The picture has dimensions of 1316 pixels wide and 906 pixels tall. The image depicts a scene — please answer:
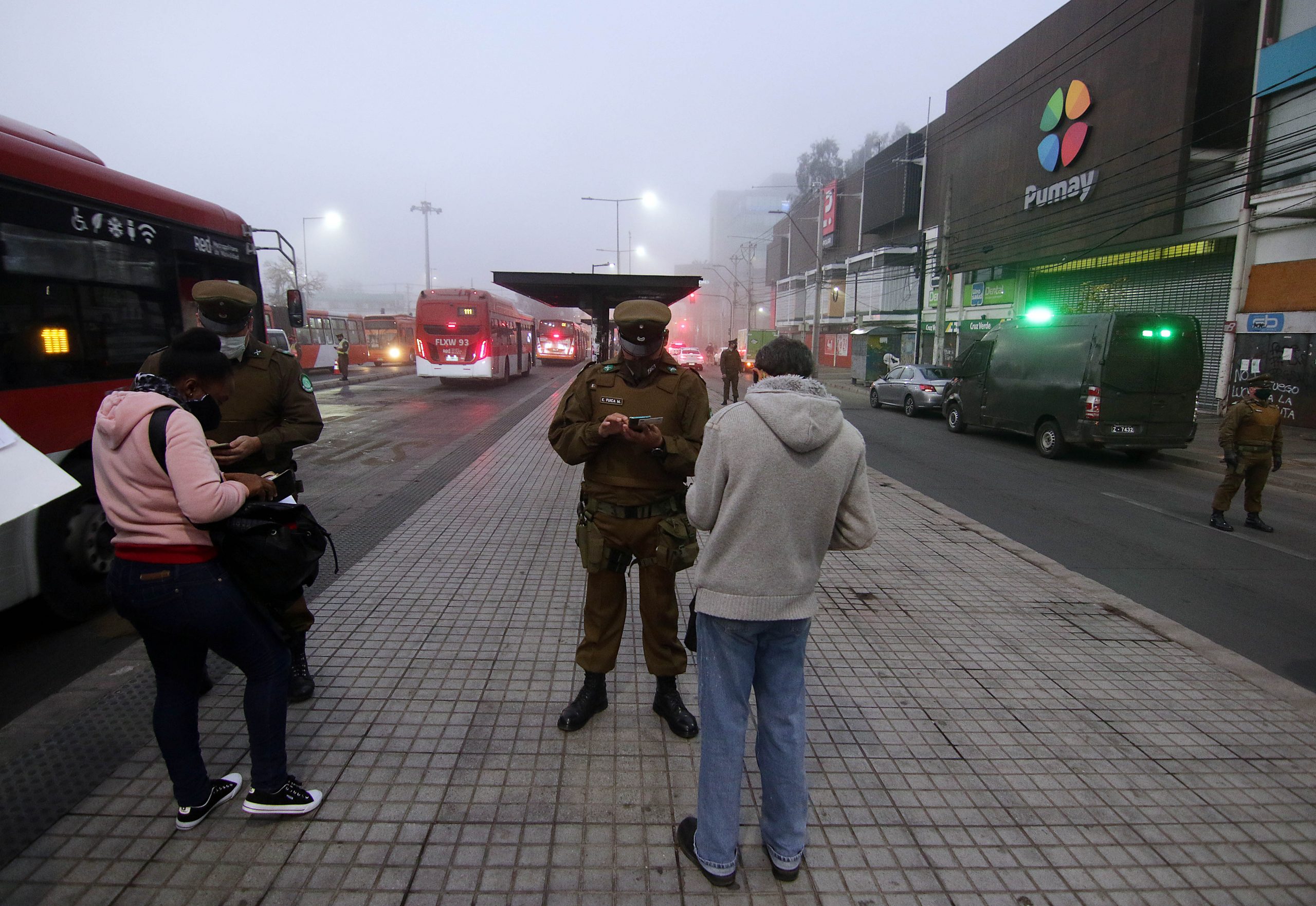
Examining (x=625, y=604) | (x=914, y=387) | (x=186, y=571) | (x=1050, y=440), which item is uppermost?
(x=186, y=571)

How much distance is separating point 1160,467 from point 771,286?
65.5 m

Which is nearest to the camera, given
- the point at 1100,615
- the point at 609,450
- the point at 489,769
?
the point at 489,769

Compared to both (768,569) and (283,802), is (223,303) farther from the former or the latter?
(768,569)

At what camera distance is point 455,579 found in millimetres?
5184

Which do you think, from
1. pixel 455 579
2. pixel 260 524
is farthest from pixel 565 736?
pixel 455 579

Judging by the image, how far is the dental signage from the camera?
22.5 metres

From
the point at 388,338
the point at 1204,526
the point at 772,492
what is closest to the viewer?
the point at 772,492

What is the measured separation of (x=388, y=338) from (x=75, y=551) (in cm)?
3889

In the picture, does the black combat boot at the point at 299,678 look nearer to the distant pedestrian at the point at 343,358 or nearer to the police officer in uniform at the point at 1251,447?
the police officer in uniform at the point at 1251,447

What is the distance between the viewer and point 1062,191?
2362 centimetres

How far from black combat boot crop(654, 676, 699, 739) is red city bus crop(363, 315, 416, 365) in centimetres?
3953

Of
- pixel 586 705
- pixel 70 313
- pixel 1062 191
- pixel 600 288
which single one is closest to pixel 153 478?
pixel 586 705

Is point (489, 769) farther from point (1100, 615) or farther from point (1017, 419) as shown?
point (1017, 419)

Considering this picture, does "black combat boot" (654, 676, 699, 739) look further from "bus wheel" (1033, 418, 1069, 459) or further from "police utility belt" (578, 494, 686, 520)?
"bus wheel" (1033, 418, 1069, 459)
